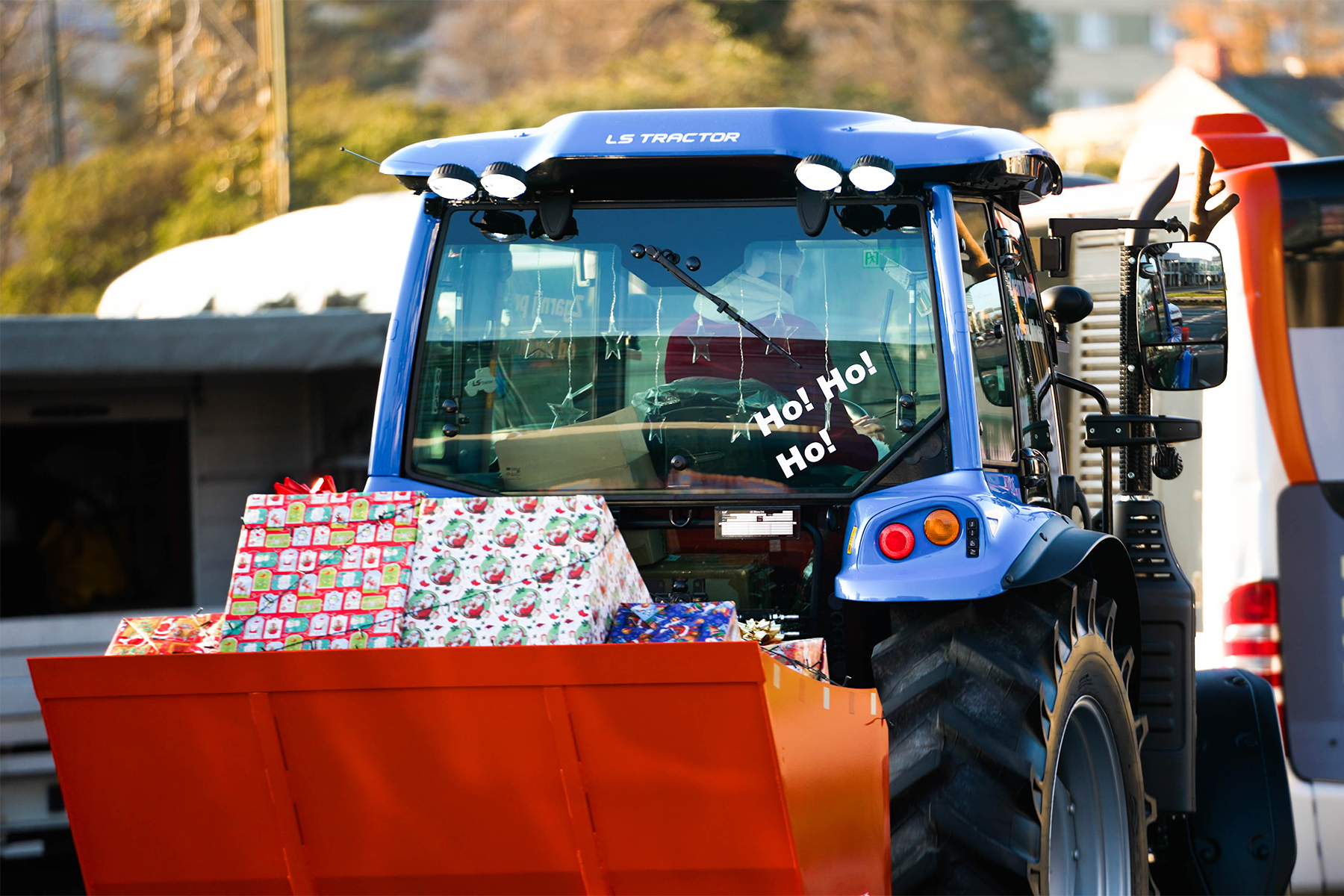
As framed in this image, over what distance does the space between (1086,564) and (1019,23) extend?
161 feet

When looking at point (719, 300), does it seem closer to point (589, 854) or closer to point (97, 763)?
point (589, 854)

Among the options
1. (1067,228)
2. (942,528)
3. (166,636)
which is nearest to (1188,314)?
(1067,228)

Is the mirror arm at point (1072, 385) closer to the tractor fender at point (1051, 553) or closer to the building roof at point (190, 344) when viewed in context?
the tractor fender at point (1051, 553)

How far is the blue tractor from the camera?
402cm

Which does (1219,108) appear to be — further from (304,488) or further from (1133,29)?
(1133,29)

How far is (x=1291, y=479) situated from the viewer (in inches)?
211

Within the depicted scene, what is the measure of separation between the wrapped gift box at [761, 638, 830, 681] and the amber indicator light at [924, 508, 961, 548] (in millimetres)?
Result: 357

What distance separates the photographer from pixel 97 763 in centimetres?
316

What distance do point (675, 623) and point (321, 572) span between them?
787 millimetres

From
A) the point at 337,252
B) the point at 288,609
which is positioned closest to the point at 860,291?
the point at 288,609

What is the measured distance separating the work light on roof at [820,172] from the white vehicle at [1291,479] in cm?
213

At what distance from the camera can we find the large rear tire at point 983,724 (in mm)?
3316

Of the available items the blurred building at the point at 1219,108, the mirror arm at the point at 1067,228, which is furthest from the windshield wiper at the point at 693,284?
the blurred building at the point at 1219,108

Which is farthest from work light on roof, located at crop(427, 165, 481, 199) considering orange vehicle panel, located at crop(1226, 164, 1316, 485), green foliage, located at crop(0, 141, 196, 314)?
green foliage, located at crop(0, 141, 196, 314)
